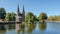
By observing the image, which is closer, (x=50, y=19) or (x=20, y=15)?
(x=20, y=15)

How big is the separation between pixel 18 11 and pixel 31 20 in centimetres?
2384

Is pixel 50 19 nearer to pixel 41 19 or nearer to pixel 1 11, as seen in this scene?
pixel 41 19

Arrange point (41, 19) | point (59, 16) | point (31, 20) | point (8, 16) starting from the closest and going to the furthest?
point (31, 20) → point (8, 16) → point (41, 19) → point (59, 16)

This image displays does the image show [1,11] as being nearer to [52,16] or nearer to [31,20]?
[31,20]

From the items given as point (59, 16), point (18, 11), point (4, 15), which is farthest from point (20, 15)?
point (59, 16)

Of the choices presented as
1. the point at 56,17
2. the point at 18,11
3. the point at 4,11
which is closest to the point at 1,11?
the point at 4,11

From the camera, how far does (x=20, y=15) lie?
64.4 m

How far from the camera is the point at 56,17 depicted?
73562 mm

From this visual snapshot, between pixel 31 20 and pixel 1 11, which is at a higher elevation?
pixel 1 11

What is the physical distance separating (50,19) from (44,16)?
50.7ft

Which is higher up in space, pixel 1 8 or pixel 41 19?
pixel 1 8

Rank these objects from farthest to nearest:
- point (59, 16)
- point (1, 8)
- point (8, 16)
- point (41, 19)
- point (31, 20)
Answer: point (59, 16) < point (41, 19) < point (1, 8) < point (8, 16) < point (31, 20)

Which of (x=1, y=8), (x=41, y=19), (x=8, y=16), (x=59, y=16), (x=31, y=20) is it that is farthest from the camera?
(x=59, y=16)

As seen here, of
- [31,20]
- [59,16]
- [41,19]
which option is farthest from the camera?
[59,16]
